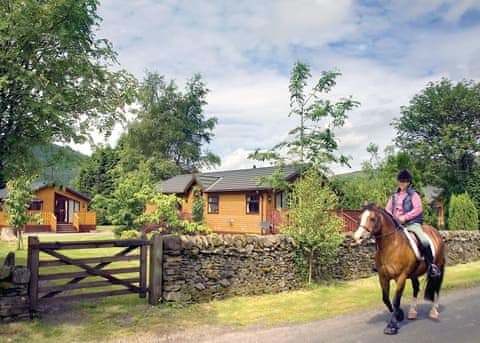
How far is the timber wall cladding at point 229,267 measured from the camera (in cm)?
903

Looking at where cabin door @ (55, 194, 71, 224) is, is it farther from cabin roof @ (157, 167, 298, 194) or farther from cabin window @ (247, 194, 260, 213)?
cabin window @ (247, 194, 260, 213)

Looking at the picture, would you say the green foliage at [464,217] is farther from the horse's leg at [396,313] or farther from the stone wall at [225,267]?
the horse's leg at [396,313]

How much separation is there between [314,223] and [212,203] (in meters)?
21.0

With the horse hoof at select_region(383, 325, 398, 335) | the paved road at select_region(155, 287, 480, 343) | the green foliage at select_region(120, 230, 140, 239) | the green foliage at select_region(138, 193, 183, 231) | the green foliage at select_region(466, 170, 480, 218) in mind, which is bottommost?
the paved road at select_region(155, 287, 480, 343)

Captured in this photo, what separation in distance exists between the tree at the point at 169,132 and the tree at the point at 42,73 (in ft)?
125

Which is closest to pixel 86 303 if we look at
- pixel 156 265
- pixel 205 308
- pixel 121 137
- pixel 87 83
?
pixel 156 265

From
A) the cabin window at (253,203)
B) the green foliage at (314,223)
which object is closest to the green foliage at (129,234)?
the cabin window at (253,203)

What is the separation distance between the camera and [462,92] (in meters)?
42.5

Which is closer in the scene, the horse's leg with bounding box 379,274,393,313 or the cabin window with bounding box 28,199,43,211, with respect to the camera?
the horse's leg with bounding box 379,274,393,313

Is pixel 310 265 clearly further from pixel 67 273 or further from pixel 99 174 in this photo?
pixel 99 174

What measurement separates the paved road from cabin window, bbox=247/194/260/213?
20110 mm

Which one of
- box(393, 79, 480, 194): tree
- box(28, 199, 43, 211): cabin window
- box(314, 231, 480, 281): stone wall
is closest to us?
box(314, 231, 480, 281): stone wall

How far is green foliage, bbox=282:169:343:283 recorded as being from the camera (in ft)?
38.0

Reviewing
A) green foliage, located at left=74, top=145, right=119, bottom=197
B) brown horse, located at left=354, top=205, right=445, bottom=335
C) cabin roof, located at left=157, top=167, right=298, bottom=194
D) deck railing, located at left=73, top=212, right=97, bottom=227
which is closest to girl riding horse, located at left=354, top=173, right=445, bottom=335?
brown horse, located at left=354, top=205, right=445, bottom=335
